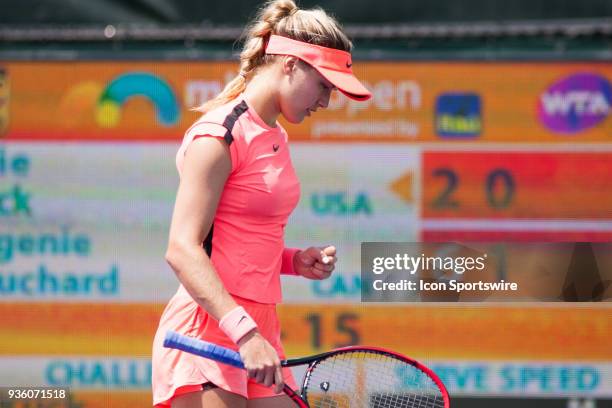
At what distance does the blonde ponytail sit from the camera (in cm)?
251

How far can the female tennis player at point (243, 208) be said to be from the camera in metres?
2.34

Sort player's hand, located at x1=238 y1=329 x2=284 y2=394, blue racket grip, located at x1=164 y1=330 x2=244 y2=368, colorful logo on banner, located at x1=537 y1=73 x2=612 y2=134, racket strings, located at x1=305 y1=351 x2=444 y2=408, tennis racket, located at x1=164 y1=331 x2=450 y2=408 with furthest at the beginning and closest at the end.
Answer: colorful logo on banner, located at x1=537 y1=73 x2=612 y2=134 < racket strings, located at x1=305 y1=351 x2=444 y2=408 < tennis racket, located at x1=164 y1=331 x2=450 y2=408 < blue racket grip, located at x1=164 y1=330 x2=244 y2=368 < player's hand, located at x1=238 y1=329 x2=284 y2=394

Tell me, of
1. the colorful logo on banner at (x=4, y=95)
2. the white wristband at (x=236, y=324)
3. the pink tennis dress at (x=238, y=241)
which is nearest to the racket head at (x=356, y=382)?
the pink tennis dress at (x=238, y=241)

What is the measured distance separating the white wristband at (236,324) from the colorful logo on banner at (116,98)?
256cm

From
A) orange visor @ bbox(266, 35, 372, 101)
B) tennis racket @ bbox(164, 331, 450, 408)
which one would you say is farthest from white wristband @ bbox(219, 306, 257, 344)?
orange visor @ bbox(266, 35, 372, 101)

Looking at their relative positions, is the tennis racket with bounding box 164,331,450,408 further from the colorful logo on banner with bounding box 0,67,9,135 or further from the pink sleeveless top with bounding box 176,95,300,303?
the colorful logo on banner with bounding box 0,67,9,135

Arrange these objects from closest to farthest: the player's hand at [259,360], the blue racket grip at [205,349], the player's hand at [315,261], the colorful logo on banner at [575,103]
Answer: the player's hand at [259,360]
the blue racket grip at [205,349]
the player's hand at [315,261]
the colorful logo on banner at [575,103]

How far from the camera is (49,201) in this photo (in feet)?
15.7

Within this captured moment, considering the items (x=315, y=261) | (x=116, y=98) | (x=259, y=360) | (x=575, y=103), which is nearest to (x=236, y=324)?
(x=259, y=360)

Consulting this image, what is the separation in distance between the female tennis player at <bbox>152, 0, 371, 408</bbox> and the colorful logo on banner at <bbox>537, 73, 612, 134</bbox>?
92.6 inches

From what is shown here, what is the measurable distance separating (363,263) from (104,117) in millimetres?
1369

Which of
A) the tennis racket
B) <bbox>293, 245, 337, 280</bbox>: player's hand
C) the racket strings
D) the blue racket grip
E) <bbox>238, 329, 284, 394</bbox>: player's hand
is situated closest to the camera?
<bbox>238, 329, 284, 394</bbox>: player's hand
